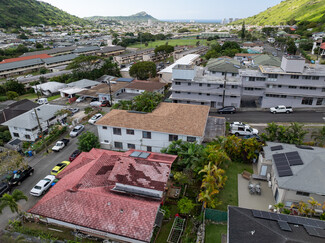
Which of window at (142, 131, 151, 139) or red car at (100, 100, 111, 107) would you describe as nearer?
window at (142, 131, 151, 139)

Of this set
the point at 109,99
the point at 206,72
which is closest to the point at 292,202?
the point at 206,72

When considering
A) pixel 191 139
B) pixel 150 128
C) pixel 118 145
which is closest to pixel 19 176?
pixel 118 145

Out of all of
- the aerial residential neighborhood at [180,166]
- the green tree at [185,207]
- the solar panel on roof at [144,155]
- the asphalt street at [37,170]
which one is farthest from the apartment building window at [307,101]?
the asphalt street at [37,170]

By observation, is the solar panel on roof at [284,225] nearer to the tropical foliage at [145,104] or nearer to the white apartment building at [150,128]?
the white apartment building at [150,128]

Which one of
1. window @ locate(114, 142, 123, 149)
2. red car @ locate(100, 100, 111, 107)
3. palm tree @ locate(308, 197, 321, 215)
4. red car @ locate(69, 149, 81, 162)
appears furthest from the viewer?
red car @ locate(100, 100, 111, 107)

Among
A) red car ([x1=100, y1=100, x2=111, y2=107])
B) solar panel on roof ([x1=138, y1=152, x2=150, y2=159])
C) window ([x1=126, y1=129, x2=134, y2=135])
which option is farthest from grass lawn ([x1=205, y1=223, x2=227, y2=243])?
red car ([x1=100, y1=100, x2=111, y2=107])

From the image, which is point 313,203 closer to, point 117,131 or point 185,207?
point 185,207

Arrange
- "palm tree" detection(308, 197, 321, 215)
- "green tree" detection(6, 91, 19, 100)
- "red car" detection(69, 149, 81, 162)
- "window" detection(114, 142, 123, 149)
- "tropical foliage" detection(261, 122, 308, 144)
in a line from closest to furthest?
"palm tree" detection(308, 197, 321, 215)
"tropical foliage" detection(261, 122, 308, 144)
"red car" detection(69, 149, 81, 162)
"window" detection(114, 142, 123, 149)
"green tree" detection(6, 91, 19, 100)

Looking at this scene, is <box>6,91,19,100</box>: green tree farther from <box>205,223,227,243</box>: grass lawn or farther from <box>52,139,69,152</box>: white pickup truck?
<box>205,223,227,243</box>: grass lawn
